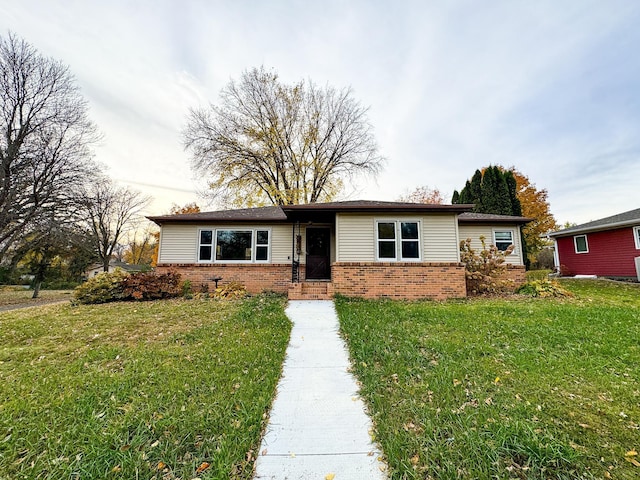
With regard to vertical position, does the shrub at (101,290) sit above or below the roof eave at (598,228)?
below

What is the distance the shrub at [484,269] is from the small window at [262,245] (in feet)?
24.3

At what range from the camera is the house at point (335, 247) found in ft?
28.9

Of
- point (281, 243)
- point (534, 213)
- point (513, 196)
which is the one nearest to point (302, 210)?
point (281, 243)

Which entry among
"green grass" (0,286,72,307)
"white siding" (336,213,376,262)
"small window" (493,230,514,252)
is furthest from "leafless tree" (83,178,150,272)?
"small window" (493,230,514,252)

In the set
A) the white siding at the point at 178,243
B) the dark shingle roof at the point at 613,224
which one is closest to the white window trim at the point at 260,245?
the white siding at the point at 178,243

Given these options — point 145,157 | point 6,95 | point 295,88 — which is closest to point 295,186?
point 295,88

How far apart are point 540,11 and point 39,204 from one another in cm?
2171

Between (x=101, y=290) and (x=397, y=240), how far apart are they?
10.00 m

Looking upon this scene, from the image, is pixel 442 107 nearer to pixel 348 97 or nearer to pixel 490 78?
pixel 490 78

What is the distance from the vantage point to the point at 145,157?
12.6 m

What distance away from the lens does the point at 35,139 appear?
13.1 m

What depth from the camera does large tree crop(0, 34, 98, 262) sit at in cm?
1233

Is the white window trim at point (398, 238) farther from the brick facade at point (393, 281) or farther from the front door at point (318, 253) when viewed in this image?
the front door at point (318, 253)

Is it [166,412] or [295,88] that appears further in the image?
[295,88]
